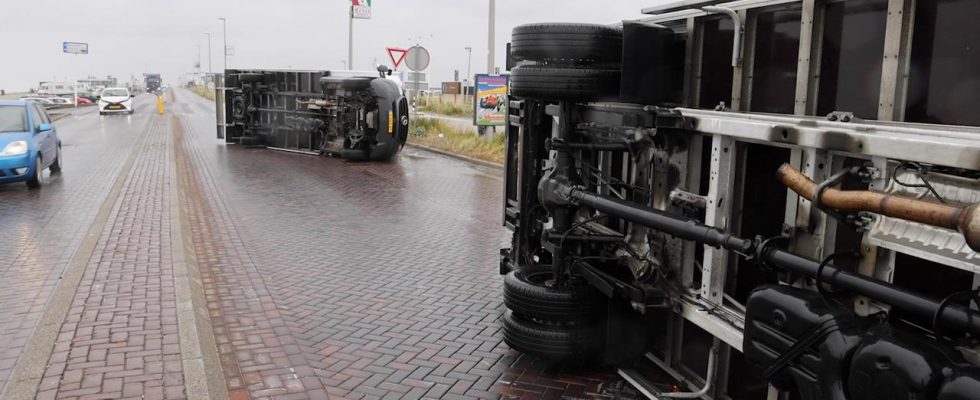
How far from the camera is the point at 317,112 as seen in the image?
21.9m

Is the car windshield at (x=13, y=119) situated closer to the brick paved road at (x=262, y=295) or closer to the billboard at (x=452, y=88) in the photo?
the brick paved road at (x=262, y=295)

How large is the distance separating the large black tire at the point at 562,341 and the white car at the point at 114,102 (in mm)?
47799

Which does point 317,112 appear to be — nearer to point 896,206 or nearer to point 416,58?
point 416,58

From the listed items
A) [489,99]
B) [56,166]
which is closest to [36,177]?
[56,166]

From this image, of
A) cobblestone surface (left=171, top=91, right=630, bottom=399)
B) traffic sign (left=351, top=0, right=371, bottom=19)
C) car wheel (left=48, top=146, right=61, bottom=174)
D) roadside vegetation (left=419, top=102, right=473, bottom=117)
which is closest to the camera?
cobblestone surface (left=171, top=91, right=630, bottom=399)

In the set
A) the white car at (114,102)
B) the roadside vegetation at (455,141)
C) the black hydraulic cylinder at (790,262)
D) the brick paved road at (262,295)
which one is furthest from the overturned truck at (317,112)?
the white car at (114,102)

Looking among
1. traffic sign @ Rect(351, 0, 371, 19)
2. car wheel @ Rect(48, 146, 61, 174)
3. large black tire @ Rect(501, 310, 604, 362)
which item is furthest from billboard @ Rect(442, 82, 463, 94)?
large black tire @ Rect(501, 310, 604, 362)

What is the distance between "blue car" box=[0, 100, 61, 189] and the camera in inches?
526

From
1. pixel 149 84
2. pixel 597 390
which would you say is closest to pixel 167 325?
pixel 597 390

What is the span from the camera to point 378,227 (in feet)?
36.1

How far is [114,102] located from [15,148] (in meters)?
37.1

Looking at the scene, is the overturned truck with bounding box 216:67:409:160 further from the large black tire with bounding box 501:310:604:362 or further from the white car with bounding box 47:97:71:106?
the white car with bounding box 47:97:71:106

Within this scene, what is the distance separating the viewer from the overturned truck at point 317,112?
792 inches

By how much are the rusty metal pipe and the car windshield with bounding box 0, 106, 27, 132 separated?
1471cm
